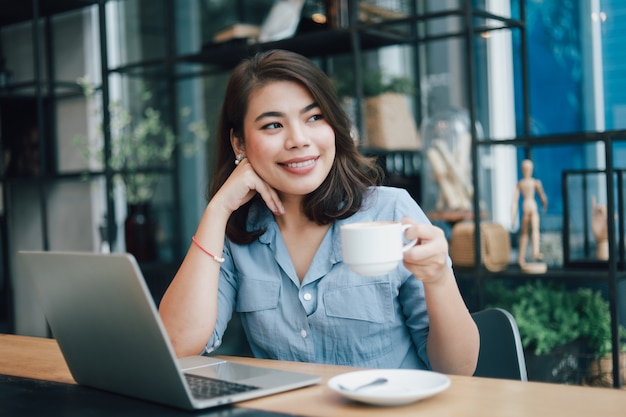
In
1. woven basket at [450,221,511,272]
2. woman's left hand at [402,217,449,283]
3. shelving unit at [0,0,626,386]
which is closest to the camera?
woman's left hand at [402,217,449,283]

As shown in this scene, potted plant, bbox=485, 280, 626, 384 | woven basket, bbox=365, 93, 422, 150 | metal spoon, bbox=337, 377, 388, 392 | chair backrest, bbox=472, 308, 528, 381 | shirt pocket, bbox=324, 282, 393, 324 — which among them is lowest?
potted plant, bbox=485, 280, 626, 384

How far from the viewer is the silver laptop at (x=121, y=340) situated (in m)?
1.06

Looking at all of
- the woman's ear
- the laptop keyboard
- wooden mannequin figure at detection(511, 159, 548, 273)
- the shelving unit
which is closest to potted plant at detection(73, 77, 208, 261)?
the shelving unit

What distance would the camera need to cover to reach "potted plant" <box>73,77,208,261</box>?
4.04 m

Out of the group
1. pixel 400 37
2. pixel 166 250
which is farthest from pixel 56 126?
pixel 400 37

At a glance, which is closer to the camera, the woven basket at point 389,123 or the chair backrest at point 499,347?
the chair backrest at point 499,347

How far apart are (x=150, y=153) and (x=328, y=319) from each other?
2755 millimetres

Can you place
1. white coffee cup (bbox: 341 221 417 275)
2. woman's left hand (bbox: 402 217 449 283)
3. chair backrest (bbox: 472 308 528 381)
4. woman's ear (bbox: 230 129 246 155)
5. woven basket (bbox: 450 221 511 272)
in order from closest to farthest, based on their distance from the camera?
1. white coffee cup (bbox: 341 221 417 275)
2. woman's left hand (bbox: 402 217 449 283)
3. chair backrest (bbox: 472 308 528 381)
4. woman's ear (bbox: 230 129 246 155)
5. woven basket (bbox: 450 221 511 272)

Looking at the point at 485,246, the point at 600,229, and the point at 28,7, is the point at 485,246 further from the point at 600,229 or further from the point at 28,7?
the point at 28,7

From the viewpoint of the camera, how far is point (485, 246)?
Result: 2.89 meters

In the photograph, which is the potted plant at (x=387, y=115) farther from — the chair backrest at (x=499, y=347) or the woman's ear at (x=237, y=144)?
the chair backrest at (x=499, y=347)

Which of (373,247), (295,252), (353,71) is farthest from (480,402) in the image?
(353,71)

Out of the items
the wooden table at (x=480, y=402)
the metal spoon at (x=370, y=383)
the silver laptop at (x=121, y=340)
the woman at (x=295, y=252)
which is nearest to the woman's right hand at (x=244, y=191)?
the woman at (x=295, y=252)

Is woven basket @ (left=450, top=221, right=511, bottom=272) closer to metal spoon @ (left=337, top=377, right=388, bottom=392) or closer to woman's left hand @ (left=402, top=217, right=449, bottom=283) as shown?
woman's left hand @ (left=402, top=217, right=449, bottom=283)
